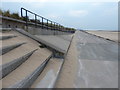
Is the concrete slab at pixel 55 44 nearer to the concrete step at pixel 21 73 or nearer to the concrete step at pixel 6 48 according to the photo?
the concrete step at pixel 6 48

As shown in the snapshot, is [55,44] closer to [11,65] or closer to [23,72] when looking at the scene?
[23,72]

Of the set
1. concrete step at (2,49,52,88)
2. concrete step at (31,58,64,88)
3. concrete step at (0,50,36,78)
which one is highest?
concrete step at (0,50,36,78)

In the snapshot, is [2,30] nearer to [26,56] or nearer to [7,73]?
[26,56]

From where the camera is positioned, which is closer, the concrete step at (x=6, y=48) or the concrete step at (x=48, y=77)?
the concrete step at (x=48, y=77)

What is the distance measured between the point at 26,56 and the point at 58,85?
1355 mm

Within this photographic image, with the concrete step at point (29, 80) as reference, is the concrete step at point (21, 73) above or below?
above

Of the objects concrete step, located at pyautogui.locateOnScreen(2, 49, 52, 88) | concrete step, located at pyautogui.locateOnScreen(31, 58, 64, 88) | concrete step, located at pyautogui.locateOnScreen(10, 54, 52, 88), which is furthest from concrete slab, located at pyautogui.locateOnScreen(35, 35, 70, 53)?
concrete step, located at pyautogui.locateOnScreen(10, 54, 52, 88)

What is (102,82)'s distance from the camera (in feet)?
13.1

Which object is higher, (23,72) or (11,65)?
(11,65)

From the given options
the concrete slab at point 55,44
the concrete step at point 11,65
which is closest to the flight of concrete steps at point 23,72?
the concrete step at point 11,65

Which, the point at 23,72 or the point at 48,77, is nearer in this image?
the point at 23,72

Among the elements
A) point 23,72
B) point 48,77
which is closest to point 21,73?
point 23,72

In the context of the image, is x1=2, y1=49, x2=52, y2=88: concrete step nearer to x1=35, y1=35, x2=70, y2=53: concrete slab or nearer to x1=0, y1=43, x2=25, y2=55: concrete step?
x1=0, y1=43, x2=25, y2=55: concrete step

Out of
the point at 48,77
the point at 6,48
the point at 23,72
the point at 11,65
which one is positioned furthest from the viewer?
the point at 6,48
